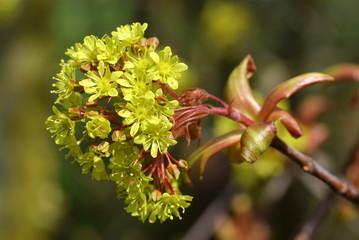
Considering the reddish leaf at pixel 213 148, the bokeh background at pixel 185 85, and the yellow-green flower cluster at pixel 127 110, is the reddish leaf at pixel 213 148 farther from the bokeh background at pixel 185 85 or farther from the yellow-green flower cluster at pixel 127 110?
the bokeh background at pixel 185 85

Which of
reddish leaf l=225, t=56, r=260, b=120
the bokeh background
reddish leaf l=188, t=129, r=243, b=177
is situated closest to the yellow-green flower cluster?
reddish leaf l=188, t=129, r=243, b=177

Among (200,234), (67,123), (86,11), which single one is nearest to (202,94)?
(67,123)

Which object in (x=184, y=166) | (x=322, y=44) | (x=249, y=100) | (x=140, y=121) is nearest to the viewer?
(x=140, y=121)

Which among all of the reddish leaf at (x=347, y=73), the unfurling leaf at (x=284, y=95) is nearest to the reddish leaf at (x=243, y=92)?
the unfurling leaf at (x=284, y=95)

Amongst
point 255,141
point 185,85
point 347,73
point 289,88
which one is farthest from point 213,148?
point 185,85

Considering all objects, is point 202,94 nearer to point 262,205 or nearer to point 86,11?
point 262,205

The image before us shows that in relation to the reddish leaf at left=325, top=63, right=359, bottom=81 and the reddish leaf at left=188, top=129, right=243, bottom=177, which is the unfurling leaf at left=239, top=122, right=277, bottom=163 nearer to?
the reddish leaf at left=188, top=129, right=243, bottom=177

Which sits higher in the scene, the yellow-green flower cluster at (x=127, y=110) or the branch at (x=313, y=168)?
the yellow-green flower cluster at (x=127, y=110)
